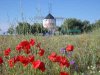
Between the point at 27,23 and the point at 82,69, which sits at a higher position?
the point at 27,23

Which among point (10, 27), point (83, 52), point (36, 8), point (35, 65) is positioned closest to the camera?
point (35, 65)

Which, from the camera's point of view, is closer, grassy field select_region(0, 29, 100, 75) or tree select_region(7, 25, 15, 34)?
grassy field select_region(0, 29, 100, 75)

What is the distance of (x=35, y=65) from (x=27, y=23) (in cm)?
460

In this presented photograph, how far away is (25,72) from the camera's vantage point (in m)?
4.09

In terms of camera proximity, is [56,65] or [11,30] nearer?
[56,65]

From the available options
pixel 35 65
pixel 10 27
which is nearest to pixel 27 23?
pixel 10 27

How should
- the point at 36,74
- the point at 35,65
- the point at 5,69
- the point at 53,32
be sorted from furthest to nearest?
the point at 53,32 < the point at 5,69 < the point at 36,74 < the point at 35,65

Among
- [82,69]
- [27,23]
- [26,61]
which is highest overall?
[27,23]

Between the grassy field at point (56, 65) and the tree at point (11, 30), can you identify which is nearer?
the grassy field at point (56, 65)

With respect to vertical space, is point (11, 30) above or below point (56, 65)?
above

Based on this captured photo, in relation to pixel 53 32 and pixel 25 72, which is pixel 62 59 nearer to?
pixel 25 72

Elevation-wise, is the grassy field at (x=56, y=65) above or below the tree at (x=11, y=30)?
Answer: below

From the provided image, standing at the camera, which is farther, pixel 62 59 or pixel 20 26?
pixel 20 26

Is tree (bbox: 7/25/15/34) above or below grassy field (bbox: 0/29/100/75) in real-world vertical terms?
above
